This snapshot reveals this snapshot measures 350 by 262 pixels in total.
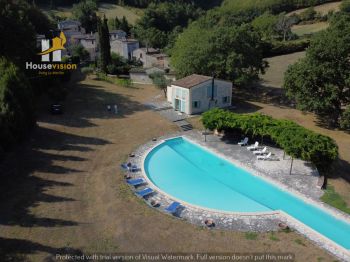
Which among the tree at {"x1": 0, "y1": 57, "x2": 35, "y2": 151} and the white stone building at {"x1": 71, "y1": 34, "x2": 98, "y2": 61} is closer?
the tree at {"x1": 0, "y1": 57, "x2": 35, "y2": 151}

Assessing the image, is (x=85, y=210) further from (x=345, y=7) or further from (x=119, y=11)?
(x=345, y=7)

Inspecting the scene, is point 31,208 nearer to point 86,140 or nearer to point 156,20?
point 86,140

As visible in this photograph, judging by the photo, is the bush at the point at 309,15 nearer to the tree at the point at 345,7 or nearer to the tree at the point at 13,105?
the tree at the point at 345,7

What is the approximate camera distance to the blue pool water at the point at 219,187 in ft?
74.5

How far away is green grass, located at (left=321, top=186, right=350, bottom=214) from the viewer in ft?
75.9

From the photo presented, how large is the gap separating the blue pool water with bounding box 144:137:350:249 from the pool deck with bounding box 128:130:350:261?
0.58 meters

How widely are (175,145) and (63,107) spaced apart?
16.9 m

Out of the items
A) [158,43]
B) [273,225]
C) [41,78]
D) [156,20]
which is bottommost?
[273,225]

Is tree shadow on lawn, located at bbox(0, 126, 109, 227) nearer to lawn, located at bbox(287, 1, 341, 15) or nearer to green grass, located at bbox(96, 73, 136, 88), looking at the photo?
green grass, located at bbox(96, 73, 136, 88)

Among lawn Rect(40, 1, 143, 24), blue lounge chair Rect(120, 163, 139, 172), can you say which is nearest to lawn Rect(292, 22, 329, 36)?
lawn Rect(40, 1, 143, 24)

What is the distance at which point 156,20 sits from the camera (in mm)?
113375

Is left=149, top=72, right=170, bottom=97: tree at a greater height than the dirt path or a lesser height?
greater

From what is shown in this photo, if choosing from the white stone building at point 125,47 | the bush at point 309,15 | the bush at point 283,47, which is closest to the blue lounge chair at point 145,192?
the white stone building at point 125,47

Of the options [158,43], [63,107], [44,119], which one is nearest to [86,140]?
[44,119]
